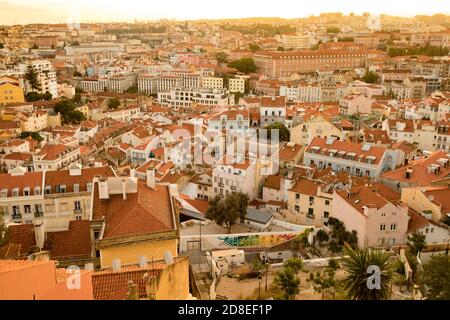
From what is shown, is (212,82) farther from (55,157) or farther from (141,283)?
(141,283)

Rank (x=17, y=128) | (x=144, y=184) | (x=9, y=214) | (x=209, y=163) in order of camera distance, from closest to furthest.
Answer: (x=144, y=184)
(x=9, y=214)
(x=209, y=163)
(x=17, y=128)

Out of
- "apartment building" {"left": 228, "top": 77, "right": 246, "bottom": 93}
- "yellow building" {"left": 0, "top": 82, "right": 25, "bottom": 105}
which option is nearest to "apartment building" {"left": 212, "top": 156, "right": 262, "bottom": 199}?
"yellow building" {"left": 0, "top": 82, "right": 25, "bottom": 105}

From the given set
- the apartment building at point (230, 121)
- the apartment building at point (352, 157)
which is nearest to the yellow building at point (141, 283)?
the apartment building at point (352, 157)

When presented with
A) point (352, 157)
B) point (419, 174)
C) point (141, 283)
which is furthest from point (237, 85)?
point (141, 283)

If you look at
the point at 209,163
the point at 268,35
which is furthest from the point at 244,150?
the point at 268,35

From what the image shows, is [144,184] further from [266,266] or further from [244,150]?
[244,150]

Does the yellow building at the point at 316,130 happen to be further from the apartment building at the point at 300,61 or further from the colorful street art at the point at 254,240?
the apartment building at the point at 300,61
